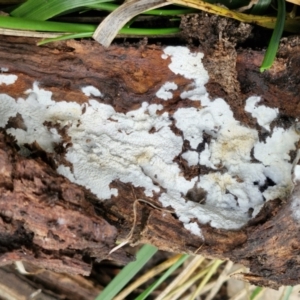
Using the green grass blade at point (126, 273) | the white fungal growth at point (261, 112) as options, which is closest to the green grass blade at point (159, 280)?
the green grass blade at point (126, 273)

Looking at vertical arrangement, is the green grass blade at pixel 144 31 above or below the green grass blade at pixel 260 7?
below

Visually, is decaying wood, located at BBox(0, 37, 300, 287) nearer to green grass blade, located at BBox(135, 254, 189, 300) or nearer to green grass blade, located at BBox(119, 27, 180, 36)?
green grass blade, located at BBox(119, 27, 180, 36)

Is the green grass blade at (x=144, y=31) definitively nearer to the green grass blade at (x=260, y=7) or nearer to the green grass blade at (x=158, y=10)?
the green grass blade at (x=158, y=10)

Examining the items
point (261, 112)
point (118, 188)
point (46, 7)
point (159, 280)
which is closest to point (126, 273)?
point (159, 280)

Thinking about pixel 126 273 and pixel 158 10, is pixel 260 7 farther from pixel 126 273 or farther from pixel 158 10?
pixel 126 273

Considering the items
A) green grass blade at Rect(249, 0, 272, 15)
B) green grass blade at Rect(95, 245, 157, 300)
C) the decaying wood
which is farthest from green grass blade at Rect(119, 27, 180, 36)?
green grass blade at Rect(95, 245, 157, 300)

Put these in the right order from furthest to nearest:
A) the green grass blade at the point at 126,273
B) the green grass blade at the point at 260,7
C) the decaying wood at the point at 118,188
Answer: the green grass blade at the point at 126,273
the green grass blade at the point at 260,7
the decaying wood at the point at 118,188
